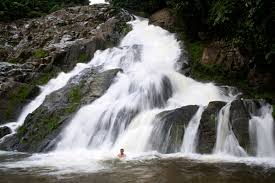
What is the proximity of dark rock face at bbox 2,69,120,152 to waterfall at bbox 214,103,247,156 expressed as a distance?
661 cm

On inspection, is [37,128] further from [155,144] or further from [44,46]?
[44,46]

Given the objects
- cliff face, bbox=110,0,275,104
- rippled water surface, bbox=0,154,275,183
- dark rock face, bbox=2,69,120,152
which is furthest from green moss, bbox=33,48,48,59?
rippled water surface, bbox=0,154,275,183

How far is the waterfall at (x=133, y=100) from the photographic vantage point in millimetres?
15391

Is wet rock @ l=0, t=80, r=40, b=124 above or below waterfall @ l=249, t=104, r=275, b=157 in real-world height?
above

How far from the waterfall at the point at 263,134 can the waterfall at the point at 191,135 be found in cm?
188

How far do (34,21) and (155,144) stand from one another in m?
20.4

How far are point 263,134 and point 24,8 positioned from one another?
25.8 meters

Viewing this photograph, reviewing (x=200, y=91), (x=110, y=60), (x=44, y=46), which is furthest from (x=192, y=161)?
(x=44, y=46)

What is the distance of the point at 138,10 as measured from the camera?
33344 mm

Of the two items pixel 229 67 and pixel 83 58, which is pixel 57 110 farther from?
pixel 229 67

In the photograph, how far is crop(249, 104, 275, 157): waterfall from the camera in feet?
42.4

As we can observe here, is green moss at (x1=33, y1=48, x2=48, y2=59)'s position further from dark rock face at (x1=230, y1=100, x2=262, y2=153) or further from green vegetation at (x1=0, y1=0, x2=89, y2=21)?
dark rock face at (x1=230, y1=100, x2=262, y2=153)

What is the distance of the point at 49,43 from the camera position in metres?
27.3

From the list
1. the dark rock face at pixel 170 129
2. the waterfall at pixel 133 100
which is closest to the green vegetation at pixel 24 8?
the waterfall at pixel 133 100
